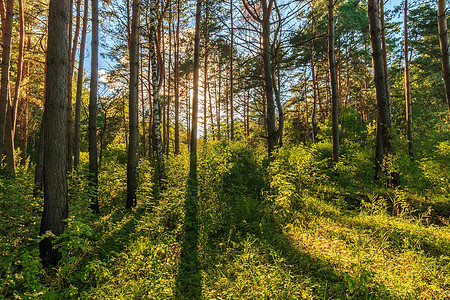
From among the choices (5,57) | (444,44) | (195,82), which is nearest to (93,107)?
(5,57)

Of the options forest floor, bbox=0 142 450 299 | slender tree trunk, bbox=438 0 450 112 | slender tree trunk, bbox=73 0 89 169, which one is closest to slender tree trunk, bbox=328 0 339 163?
forest floor, bbox=0 142 450 299

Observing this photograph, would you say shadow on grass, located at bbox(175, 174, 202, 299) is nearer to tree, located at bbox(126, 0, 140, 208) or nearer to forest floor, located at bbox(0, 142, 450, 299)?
forest floor, located at bbox(0, 142, 450, 299)

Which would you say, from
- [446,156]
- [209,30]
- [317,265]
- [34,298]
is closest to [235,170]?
[317,265]

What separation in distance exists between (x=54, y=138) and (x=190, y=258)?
3.18 metres

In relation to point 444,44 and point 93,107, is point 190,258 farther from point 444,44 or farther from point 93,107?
point 444,44

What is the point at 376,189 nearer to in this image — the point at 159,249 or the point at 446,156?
the point at 446,156

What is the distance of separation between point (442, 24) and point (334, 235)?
7.21 metres

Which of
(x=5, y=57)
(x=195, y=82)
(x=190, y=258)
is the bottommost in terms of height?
(x=190, y=258)

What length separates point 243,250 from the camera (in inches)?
148

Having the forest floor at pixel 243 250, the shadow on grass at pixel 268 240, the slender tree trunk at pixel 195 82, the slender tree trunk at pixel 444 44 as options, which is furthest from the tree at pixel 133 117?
the slender tree trunk at pixel 444 44

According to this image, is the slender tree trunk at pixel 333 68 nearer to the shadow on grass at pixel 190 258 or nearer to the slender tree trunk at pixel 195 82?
the slender tree trunk at pixel 195 82

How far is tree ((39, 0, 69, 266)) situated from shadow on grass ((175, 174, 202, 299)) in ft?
7.10

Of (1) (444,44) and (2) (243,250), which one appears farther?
(1) (444,44)

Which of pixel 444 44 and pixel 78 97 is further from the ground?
pixel 444 44
